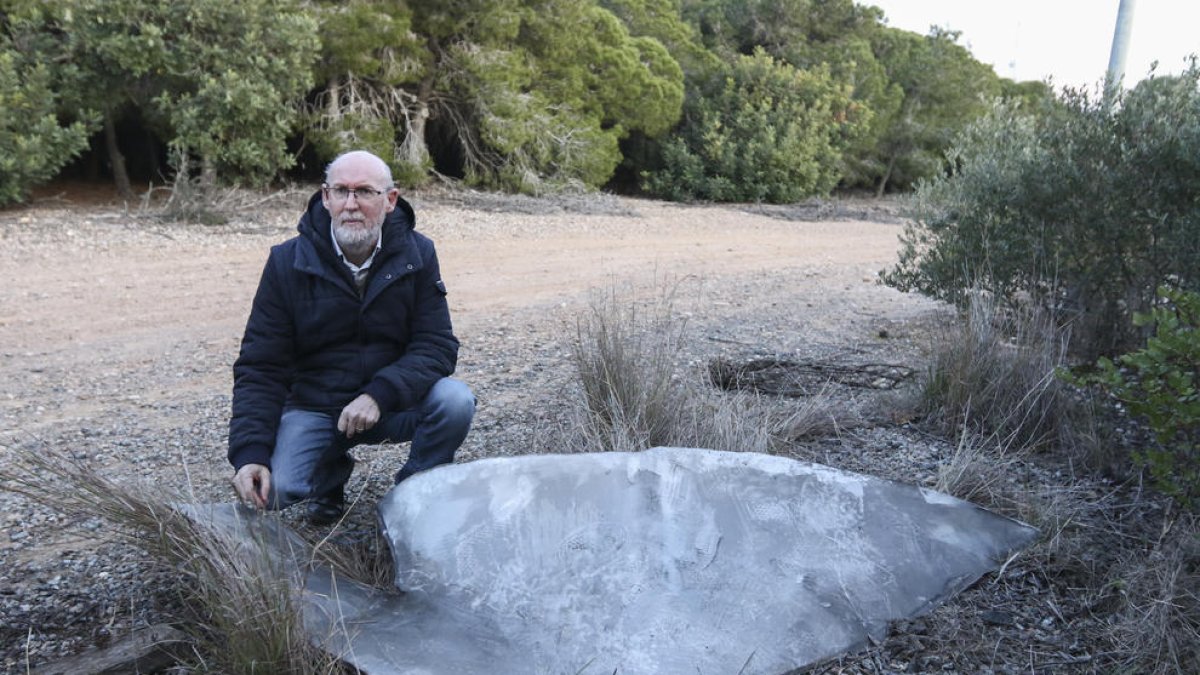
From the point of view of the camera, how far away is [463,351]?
19.6 feet

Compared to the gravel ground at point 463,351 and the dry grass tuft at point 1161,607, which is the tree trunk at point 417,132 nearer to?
the gravel ground at point 463,351

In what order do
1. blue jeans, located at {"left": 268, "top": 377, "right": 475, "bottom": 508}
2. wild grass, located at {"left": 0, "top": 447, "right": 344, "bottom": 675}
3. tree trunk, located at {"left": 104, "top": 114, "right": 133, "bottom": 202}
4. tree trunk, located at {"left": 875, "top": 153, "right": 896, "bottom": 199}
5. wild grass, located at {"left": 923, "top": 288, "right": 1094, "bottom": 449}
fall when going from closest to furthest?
wild grass, located at {"left": 0, "top": 447, "right": 344, "bottom": 675}
blue jeans, located at {"left": 268, "top": 377, "right": 475, "bottom": 508}
wild grass, located at {"left": 923, "top": 288, "right": 1094, "bottom": 449}
tree trunk, located at {"left": 104, "top": 114, "right": 133, "bottom": 202}
tree trunk, located at {"left": 875, "top": 153, "right": 896, "bottom": 199}

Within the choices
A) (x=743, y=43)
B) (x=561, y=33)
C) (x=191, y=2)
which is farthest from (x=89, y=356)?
(x=743, y=43)

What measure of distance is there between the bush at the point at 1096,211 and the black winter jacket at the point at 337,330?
9.16 ft

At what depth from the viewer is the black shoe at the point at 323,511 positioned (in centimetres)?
335

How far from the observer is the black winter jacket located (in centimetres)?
320

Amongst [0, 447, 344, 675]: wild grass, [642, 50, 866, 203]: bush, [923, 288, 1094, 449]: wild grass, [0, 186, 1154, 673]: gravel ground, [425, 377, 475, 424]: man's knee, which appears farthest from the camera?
[642, 50, 866, 203]: bush

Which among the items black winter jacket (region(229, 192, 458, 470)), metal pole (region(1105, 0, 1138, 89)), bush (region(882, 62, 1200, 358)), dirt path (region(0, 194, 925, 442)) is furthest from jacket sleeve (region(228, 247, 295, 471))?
metal pole (region(1105, 0, 1138, 89))

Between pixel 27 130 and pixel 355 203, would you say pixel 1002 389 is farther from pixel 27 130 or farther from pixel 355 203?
pixel 27 130

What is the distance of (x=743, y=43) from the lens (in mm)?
20016

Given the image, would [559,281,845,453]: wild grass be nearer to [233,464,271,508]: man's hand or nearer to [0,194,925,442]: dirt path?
[233,464,271,508]: man's hand

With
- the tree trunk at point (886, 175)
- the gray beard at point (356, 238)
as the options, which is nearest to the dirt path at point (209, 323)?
the gray beard at point (356, 238)

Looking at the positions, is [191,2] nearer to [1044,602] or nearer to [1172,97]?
[1172,97]

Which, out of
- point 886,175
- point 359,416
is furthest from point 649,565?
point 886,175
